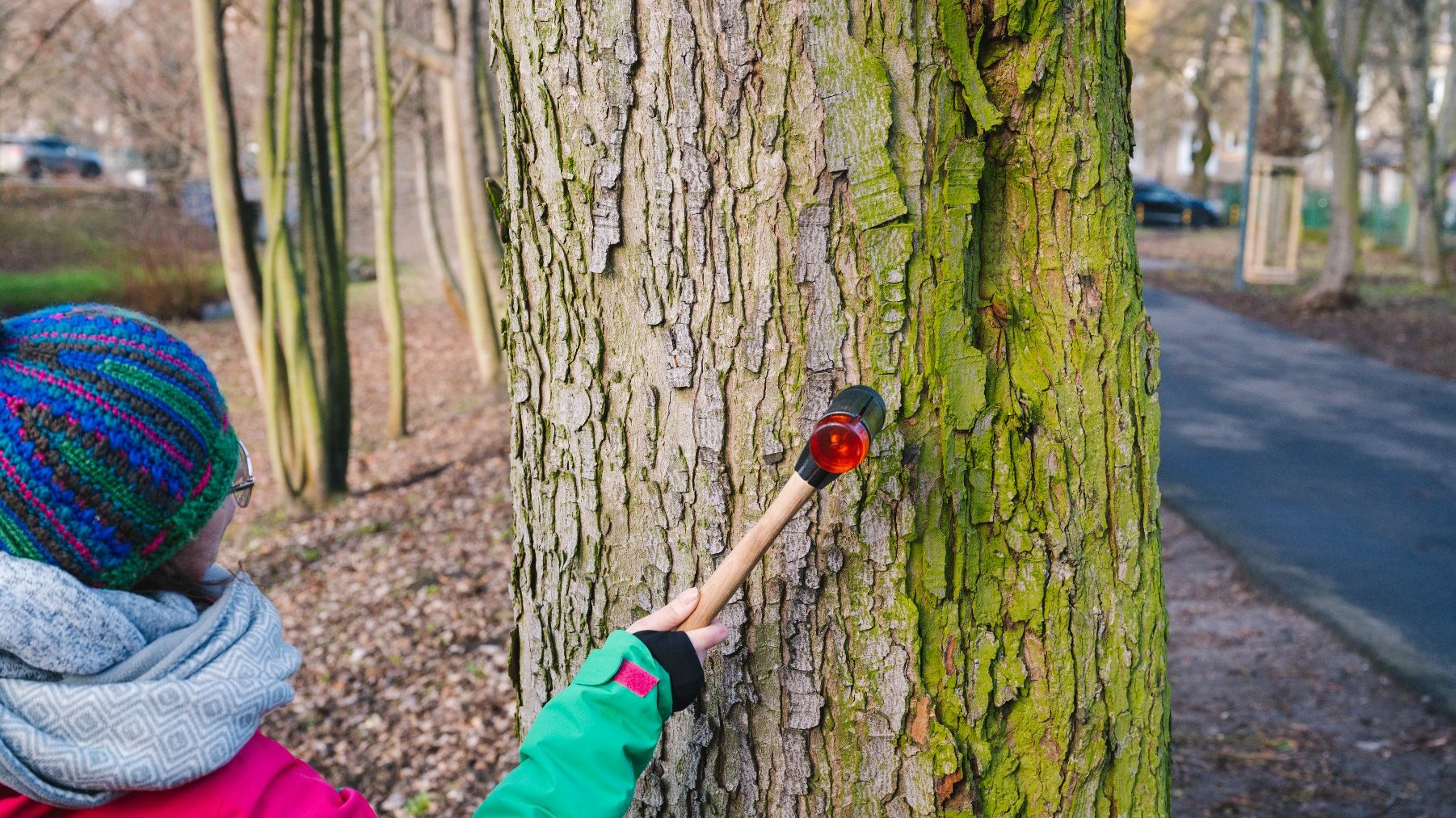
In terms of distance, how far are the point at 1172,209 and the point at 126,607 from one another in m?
36.5

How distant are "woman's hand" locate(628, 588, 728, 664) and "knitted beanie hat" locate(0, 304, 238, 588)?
64 centimetres

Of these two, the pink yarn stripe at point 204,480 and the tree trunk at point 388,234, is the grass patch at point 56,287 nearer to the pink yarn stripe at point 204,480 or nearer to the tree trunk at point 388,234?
the tree trunk at point 388,234

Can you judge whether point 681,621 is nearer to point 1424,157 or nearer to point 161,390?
point 161,390

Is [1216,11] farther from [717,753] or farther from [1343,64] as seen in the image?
[717,753]

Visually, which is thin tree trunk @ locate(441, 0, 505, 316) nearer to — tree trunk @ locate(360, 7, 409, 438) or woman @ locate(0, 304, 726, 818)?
tree trunk @ locate(360, 7, 409, 438)

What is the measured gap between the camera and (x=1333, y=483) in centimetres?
759

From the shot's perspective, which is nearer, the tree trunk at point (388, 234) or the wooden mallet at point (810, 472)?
the wooden mallet at point (810, 472)

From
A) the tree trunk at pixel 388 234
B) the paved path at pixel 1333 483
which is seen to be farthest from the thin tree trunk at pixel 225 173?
the paved path at pixel 1333 483

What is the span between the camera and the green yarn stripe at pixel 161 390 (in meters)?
1.30

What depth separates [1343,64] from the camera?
1530cm

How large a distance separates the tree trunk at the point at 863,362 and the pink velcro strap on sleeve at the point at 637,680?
0.71 feet

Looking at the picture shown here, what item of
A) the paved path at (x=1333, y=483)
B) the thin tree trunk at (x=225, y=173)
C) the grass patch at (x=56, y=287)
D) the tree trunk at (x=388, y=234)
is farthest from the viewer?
the grass patch at (x=56, y=287)

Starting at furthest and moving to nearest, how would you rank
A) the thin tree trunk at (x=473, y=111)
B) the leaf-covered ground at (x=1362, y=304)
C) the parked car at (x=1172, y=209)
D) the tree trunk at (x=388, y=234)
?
the parked car at (x=1172, y=209)
the leaf-covered ground at (x=1362, y=304)
the thin tree trunk at (x=473, y=111)
the tree trunk at (x=388, y=234)

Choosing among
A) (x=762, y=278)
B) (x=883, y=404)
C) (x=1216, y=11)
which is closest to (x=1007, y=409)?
(x=883, y=404)
